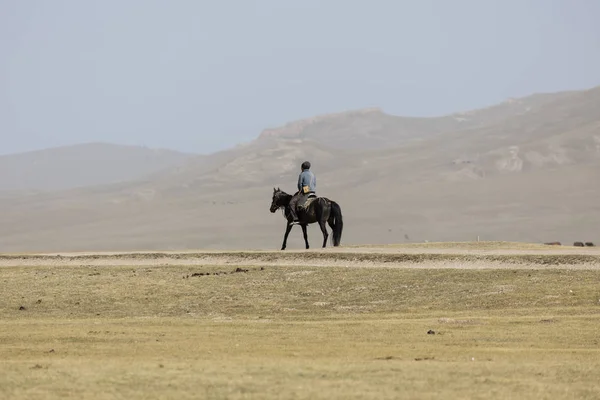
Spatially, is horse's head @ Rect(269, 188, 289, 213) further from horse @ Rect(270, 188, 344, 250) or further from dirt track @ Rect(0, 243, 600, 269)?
dirt track @ Rect(0, 243, 600, 269)

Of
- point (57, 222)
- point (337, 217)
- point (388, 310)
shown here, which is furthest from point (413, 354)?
point (57, 222)

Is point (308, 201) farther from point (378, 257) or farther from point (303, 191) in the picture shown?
point (378, 257)

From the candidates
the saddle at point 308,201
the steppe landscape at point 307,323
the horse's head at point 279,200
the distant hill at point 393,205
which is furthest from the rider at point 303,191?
the distant hill at point 393,205

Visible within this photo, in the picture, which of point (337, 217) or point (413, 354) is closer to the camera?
point (413, 354)

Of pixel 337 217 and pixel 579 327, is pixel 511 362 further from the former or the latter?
pixel 337 217

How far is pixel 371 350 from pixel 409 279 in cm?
1377

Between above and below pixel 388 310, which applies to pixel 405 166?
above

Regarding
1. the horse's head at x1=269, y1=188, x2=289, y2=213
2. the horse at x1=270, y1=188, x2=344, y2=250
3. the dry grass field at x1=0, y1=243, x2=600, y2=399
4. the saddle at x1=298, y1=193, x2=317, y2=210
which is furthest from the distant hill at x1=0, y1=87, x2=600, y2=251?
the dry grass field at x1=0, y1=243, x2=600, y2=399

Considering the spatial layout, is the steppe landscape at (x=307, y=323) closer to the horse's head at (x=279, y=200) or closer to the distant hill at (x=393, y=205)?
the horse's head at (x=279, y=200)

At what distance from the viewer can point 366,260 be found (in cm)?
3928

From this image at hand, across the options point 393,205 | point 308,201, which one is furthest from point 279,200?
point 393,205

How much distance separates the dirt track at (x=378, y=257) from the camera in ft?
120

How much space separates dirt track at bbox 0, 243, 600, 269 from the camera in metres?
36.5

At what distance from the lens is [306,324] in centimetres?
2750
